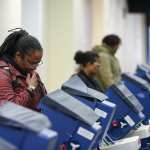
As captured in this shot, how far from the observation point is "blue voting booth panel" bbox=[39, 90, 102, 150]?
9.59 feet

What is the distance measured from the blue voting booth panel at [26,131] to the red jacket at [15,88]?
83 cm

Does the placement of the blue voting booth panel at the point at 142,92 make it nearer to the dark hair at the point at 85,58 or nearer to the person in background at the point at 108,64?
the dark hair at the point at 85,58

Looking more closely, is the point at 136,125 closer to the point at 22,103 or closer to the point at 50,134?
the point at 22,103

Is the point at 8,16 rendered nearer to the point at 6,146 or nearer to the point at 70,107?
the point at 70,107

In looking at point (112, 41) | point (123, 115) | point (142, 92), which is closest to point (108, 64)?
point (112, 41)

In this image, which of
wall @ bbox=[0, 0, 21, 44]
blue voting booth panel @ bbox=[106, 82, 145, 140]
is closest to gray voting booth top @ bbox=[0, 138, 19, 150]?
blue voting booth panel @ bbox=[106, 82, 145, 140]

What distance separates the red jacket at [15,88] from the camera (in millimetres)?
3305

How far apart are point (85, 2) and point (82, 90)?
496 centimetres

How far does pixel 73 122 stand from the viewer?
9.59 feet

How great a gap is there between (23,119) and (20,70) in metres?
1.11

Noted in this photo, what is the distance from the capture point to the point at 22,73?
3496 mm

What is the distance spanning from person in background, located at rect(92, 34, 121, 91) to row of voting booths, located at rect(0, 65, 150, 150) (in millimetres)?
1867

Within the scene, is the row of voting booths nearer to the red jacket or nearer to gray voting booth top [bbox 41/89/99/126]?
gray voting booth top [bbox 41/89/99/126]

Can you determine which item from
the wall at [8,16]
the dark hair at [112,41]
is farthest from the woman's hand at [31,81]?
the dark hair at [112,41]
